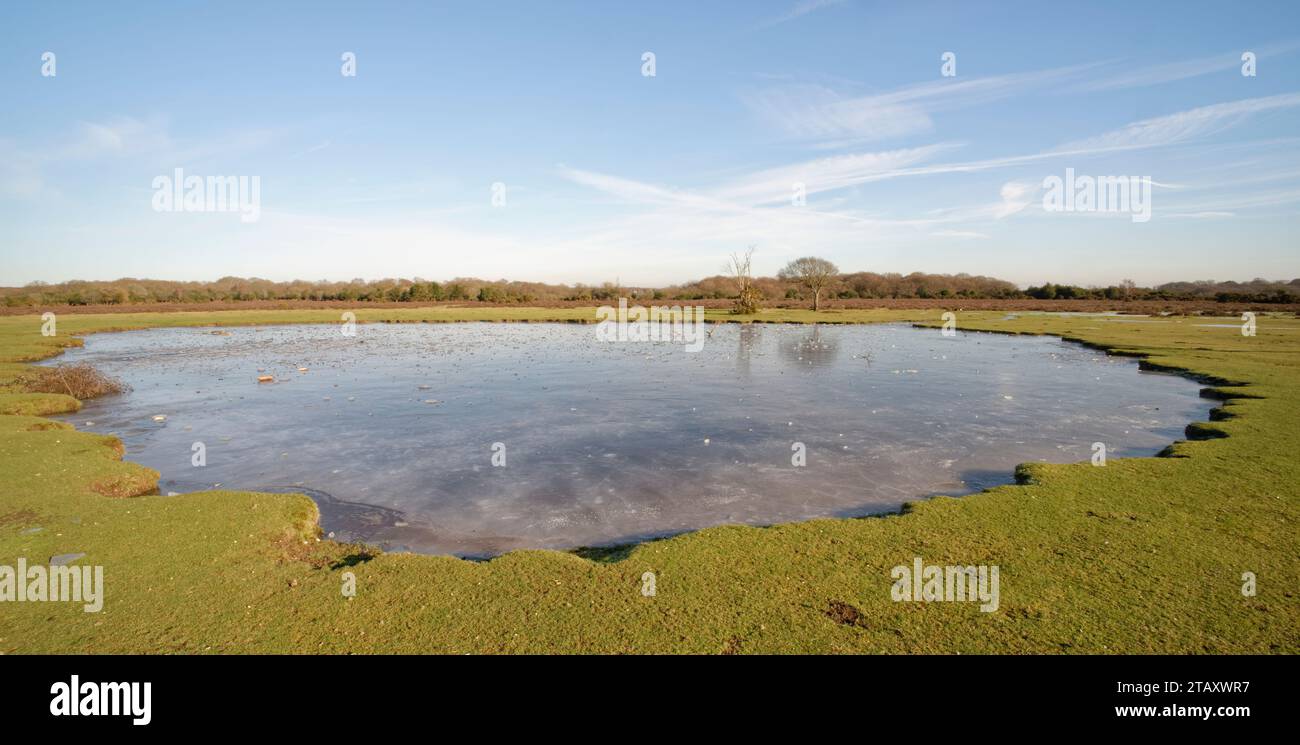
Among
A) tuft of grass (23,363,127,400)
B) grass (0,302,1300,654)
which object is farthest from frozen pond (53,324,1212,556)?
grass (0,302,1300,654)

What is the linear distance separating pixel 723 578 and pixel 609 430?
8.75 metres

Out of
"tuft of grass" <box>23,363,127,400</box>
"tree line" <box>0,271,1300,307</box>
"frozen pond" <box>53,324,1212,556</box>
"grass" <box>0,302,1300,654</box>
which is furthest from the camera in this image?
"tree line" <box>0,271,1300,307</box>

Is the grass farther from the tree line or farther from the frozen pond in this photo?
the tree line

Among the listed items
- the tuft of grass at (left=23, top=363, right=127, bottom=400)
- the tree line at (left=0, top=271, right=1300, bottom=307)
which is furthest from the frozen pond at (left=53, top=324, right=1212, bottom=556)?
the tree line at (left=0, top=271, right=1300, bottom=307)

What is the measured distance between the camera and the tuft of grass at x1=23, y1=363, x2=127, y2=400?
1927 centimetres

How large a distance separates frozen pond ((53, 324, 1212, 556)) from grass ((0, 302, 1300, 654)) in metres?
1.38

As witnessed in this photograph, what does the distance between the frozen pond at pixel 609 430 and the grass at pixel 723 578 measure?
138 cm

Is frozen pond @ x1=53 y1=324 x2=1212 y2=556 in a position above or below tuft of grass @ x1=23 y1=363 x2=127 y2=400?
below

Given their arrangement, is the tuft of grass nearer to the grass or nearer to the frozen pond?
the frozen pond

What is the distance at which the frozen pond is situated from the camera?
9.71m

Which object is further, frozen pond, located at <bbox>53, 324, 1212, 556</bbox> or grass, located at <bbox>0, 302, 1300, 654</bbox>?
frozen pond, located at <bbox>53, 324, 1212, 556</bbox>

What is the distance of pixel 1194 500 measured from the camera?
8.55 metres

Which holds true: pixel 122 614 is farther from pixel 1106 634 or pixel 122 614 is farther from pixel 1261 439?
pixel 1261 439

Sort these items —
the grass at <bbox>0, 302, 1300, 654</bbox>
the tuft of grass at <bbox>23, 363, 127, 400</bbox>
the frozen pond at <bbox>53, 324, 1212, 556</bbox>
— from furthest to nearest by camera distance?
the tuft of grass at <bbox>23, 363, 127, 400</bbox> → the frozen pond at <bbox>53, 324, 1212, 556</bbox> → the grass at <bbox>0, 302, 1300, 654</bbox>
